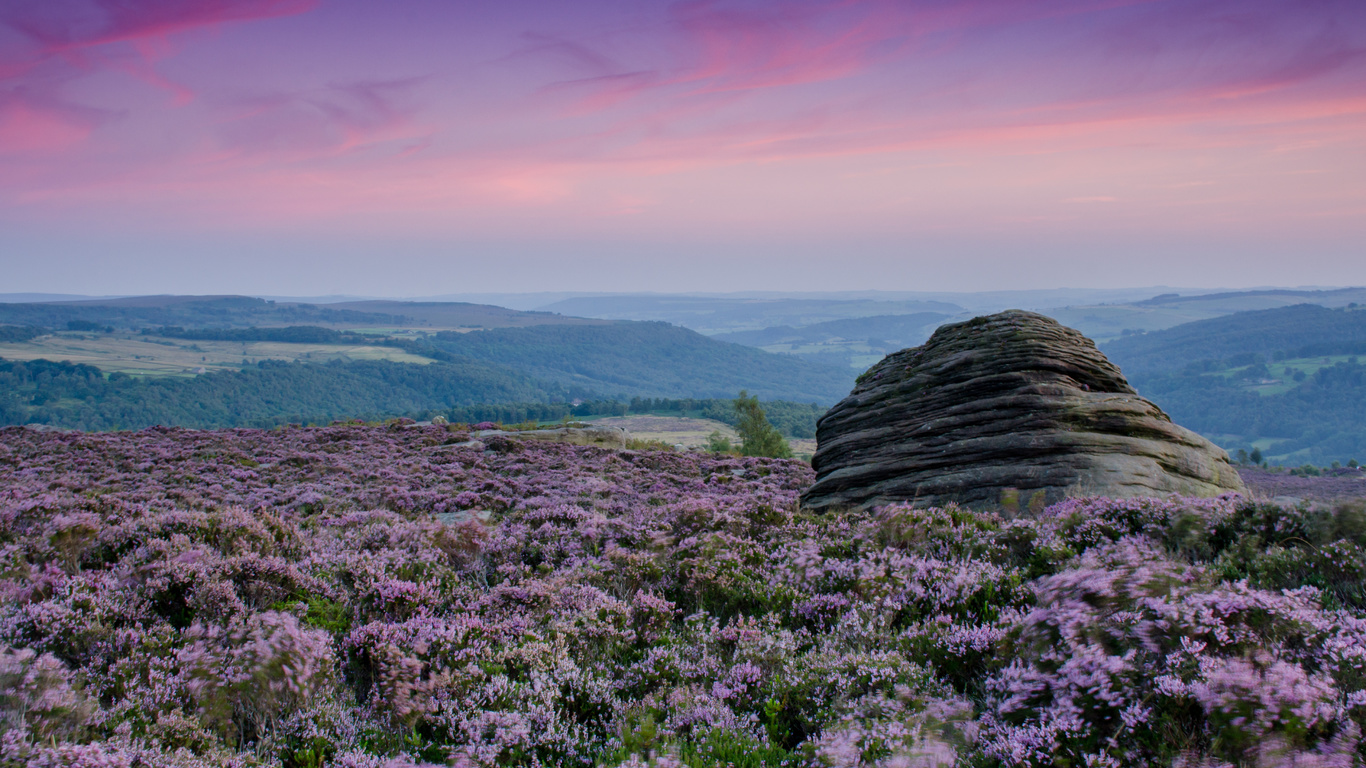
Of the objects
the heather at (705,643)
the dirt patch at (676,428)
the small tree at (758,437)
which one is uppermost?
the heather at (705,643)

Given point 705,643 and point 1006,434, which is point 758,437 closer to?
point 1006,434

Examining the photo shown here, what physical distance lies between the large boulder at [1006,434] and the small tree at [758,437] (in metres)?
39.6

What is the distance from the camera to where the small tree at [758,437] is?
187 feet

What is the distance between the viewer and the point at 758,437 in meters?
59.5

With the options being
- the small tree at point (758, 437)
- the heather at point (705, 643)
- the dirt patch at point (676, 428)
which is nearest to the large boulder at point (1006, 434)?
the heather at point (705, 643)

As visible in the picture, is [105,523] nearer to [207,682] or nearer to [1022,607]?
[207,682]

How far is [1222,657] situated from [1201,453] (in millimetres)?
11949

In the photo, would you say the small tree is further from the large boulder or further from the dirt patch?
the large boulder

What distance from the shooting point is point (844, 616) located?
5.12 meters

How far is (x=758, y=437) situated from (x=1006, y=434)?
47.3 m

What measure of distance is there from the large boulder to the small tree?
130 feet

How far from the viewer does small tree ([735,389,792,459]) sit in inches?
2241

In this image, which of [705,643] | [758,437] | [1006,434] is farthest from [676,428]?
[705,643]

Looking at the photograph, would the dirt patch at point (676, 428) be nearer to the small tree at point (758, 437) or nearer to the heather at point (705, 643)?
the small tree at point (758, 437)
